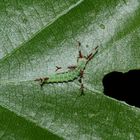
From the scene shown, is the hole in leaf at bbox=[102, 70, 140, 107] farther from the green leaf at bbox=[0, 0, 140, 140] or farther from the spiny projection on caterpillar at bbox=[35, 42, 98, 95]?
the spiny projection on caterpillar at bbox=[35, 42, 98, 95]

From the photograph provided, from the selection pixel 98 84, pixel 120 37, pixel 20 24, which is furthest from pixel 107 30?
pixel 20 24

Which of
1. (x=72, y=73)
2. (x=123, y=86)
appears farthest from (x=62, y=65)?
(x=123, y=86)

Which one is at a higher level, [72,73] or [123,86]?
[72,73]

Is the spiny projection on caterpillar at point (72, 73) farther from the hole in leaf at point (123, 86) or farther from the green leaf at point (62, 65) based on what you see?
the hole in leaf at point (123, 86)

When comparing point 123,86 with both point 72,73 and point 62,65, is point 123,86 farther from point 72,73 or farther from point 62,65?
point 62,65

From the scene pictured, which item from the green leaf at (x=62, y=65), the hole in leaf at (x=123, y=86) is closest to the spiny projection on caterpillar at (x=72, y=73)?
the green leaf at (x=62, y=65)

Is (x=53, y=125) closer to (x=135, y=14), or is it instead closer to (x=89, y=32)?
(x=89, y=32)
